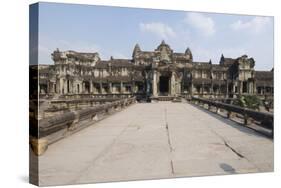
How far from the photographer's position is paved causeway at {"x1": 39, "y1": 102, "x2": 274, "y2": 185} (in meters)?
6.21

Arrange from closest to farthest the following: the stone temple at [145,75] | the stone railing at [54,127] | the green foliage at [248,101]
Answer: the stone railing at [54,127] < the stone temple at [145,75] < the green foliage at [248,101]

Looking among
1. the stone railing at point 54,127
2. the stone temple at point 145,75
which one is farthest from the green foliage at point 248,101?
the stone railing at point 54,127

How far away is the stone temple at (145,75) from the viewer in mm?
7398

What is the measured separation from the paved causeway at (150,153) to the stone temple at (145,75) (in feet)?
4.32

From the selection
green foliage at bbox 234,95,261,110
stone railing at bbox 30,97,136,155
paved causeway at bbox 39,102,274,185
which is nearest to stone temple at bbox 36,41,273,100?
green foliage at bbox 234,95,261,110

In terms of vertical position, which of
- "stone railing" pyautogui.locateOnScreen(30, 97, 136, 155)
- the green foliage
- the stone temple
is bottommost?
"stone railing" pyautogui.locateOnScreen(30, 97, 136, 155)

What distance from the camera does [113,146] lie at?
6961mm

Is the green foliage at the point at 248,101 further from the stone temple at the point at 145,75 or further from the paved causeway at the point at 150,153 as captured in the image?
the paved causeway at the point at 150,153

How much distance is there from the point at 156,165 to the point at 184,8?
362 cm

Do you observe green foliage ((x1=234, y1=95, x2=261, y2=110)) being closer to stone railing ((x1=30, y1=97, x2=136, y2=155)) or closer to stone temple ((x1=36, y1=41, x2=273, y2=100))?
stone temple ((x1=36, y1=41, x2=273, y2=100))

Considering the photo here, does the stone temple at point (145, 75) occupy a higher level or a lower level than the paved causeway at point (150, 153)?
higher

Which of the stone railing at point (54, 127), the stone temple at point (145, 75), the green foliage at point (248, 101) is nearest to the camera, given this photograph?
the stone railing at point (54, 127)

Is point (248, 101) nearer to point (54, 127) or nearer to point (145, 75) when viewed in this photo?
point (54, 127)

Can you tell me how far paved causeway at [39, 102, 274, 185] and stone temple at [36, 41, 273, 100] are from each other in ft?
4.32
